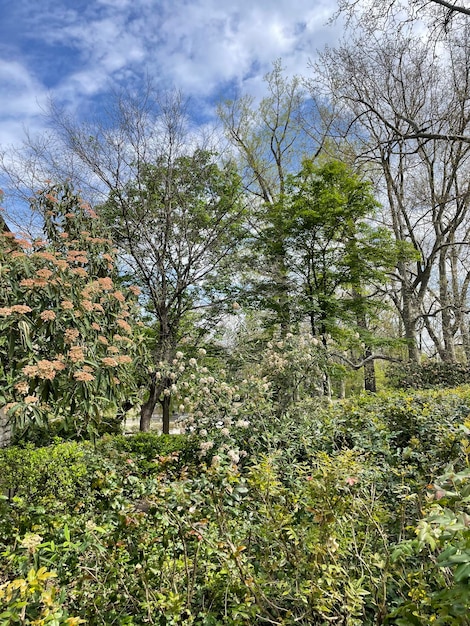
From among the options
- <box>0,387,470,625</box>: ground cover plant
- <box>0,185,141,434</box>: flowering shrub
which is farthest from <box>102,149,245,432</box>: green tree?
<box>0,387,470,625</box>: ground cover plant

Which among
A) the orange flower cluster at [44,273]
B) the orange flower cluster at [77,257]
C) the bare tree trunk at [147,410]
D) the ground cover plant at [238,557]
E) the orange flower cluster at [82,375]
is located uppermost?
the orange flower cluster at [77,257]

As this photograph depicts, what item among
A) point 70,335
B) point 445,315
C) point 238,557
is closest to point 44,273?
point 70,335

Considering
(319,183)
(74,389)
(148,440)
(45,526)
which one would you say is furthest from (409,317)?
(45,526)

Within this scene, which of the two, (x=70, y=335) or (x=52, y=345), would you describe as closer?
(x=70, y=335)

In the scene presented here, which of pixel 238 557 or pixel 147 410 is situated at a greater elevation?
pixel 147 410

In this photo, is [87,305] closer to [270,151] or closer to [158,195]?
[158,195]

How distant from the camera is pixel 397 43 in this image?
822 centimetres

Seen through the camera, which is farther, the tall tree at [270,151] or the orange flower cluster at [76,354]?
the tall tree at [270,151]

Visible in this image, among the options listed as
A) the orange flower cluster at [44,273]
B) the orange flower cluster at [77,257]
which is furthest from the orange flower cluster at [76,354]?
the orange flower cluster at [77,257]

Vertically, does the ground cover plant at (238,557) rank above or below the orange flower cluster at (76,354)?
below

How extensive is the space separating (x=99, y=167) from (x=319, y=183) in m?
5.52

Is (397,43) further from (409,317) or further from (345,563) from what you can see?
(345,563)

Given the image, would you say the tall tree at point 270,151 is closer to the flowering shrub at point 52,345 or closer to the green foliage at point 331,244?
the green foliage at point 331,244

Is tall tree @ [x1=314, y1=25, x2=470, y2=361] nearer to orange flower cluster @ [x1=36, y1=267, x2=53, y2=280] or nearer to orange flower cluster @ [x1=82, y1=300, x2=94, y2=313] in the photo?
orange flower cluster @ [x1=82, y1=300, x2=94, y2=313]
